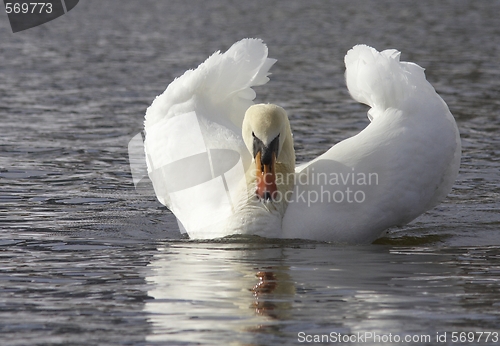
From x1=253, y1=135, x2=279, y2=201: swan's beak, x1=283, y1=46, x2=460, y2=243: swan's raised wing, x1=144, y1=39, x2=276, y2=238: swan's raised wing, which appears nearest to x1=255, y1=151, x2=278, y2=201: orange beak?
x1=253, y1=135, x2=279, y2=201: swan's beak

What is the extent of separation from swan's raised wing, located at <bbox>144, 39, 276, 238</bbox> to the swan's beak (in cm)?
37

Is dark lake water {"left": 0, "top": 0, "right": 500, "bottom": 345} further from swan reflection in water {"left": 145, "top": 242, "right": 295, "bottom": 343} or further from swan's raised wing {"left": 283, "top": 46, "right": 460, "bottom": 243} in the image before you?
swan's raised wing {"left": 283, "top": 46, "right": 460, "bottom": 243}

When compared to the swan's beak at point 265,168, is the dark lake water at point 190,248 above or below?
below

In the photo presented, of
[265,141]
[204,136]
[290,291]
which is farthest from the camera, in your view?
[204,136]

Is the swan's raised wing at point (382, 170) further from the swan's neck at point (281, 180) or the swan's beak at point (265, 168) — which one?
the swan's beak at point (265, 168)

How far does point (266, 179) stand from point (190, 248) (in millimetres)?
848

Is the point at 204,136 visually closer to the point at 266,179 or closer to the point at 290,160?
the point at 290,160

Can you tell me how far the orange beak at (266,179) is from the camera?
7.94 meters

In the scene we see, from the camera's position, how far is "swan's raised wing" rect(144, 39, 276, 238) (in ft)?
27.8

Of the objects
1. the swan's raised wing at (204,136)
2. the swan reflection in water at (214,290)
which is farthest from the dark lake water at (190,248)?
the swan's raised wing at (204,136)

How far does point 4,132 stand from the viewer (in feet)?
45.3

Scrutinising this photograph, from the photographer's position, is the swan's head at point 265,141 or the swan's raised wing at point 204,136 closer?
the swan's head at point 265,141

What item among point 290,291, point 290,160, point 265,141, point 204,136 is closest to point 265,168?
point 265,141

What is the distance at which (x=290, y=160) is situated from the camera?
336 inches
